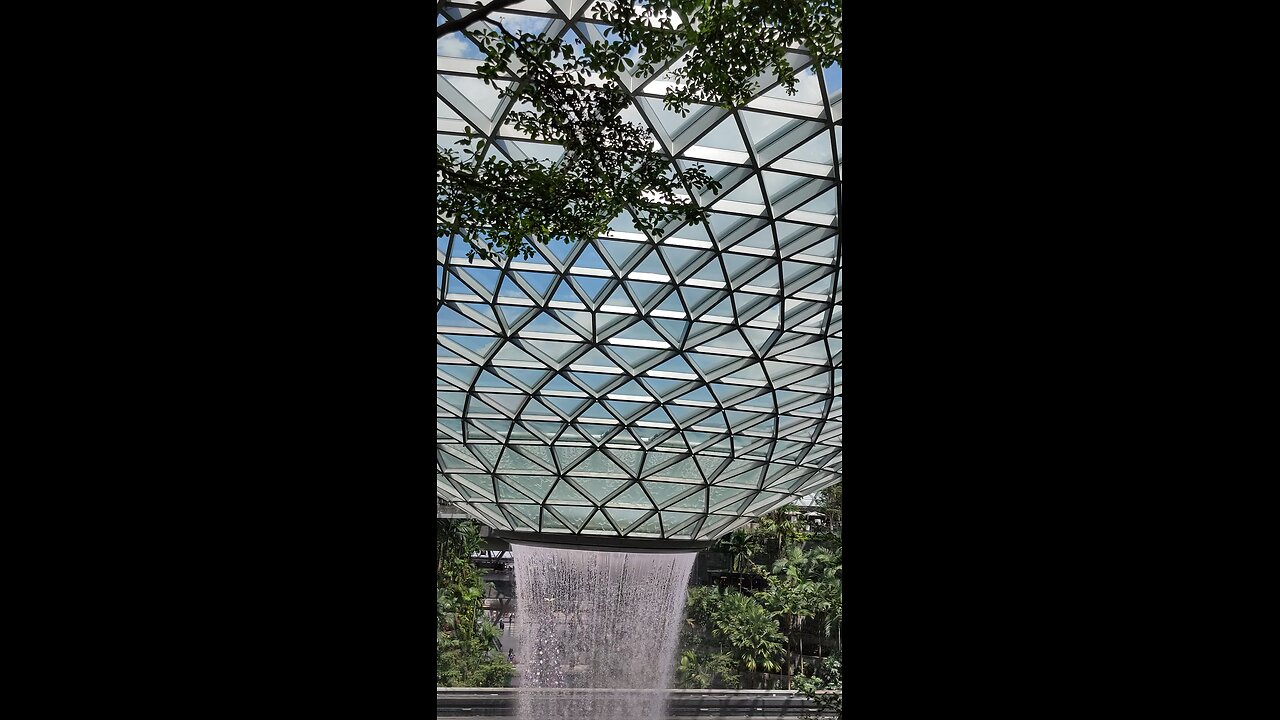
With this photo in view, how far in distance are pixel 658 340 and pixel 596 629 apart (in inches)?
757

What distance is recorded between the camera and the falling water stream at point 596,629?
30.2 m

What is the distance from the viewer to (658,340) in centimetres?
1811

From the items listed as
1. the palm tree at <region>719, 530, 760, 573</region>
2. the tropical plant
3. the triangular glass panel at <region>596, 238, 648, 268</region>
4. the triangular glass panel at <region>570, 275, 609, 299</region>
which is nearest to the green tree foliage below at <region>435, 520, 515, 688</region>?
the palm tree at <region>719, 530, 760, 573</region>

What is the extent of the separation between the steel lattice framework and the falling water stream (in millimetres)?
1779

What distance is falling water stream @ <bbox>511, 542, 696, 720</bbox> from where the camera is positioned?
3023 cm

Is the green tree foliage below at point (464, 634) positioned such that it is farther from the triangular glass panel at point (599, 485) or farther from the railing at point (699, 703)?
the triangular glass panel at point (599, 485)

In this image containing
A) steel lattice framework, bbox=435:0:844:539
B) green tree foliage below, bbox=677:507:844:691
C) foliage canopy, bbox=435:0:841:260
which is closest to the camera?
foliage canopy, bbox=435:0:841:260

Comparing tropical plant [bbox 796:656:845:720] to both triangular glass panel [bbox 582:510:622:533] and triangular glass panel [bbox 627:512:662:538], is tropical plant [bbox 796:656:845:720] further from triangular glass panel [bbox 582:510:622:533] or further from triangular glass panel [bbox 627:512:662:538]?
triangular glass panel [bbox 582:510:622:533]

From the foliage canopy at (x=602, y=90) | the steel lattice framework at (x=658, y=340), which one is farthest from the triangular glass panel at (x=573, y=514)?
the foliage canopy at (x=602, y=90)

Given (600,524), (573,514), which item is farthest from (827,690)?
(573,514)
